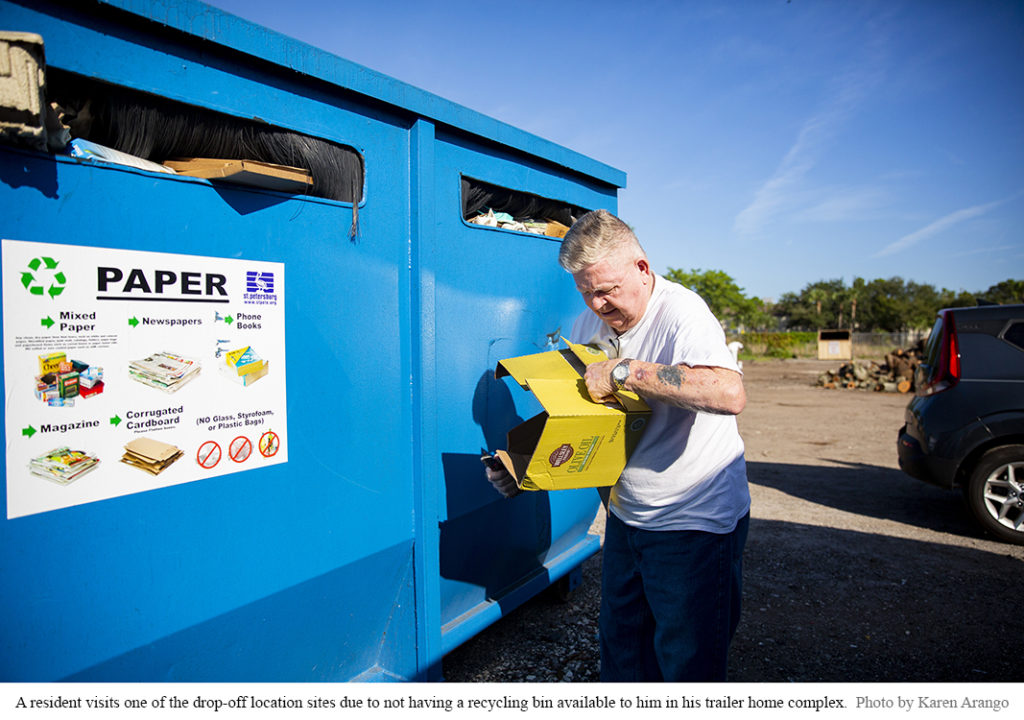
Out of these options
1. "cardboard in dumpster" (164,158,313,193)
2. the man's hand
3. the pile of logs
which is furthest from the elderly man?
the pile of logs

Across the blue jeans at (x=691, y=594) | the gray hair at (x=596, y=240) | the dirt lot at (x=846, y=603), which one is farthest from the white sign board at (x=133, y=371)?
the dirt lot at (x=846, y=603)

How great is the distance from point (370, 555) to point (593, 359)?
3.35ft

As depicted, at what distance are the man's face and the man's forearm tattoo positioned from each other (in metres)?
0.34

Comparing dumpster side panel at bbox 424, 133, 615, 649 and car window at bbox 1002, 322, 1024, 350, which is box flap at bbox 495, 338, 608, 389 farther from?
car window at bbox 1002, 322, 1024, 350

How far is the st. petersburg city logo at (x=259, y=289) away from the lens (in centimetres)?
157

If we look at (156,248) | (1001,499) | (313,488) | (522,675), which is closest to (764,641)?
(522,675)

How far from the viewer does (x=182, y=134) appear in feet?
4.93

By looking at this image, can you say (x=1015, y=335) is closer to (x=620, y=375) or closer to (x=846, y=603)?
(x=846, y=603)

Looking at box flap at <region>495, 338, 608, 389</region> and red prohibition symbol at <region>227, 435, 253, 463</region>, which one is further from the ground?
box flap at <region>495, 338, 608, 389</region>

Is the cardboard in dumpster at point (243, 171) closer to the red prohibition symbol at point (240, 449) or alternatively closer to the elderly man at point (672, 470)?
the red prohibition symbol at point (240, 449)

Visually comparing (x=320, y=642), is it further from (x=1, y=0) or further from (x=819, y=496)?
(x=819, y=496)

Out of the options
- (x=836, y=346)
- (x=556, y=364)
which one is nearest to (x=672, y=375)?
(x=556, y=364)

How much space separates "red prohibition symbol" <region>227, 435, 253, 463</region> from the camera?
1.55 m

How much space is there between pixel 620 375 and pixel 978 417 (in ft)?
14.4
